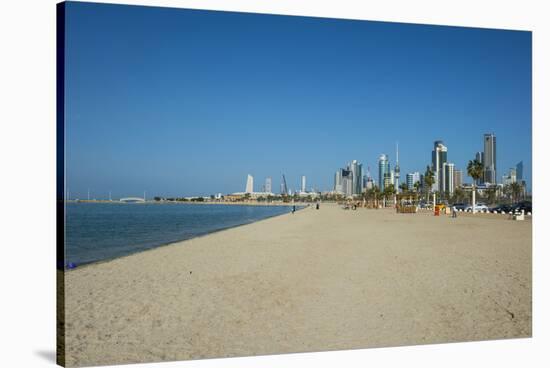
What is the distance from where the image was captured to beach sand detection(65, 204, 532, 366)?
5.55 meters

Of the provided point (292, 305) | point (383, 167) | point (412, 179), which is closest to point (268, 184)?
point (383, 167)

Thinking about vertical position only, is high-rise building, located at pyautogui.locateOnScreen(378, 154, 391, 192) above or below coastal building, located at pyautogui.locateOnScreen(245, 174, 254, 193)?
above

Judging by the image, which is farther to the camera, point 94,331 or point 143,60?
point 143,60

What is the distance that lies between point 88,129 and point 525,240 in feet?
23.9

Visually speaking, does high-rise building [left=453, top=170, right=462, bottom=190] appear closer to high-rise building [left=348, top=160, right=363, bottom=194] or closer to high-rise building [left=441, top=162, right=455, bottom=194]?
high-rise building [left=441, top=162, right=455, bottom=194]

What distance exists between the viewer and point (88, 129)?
5.39m

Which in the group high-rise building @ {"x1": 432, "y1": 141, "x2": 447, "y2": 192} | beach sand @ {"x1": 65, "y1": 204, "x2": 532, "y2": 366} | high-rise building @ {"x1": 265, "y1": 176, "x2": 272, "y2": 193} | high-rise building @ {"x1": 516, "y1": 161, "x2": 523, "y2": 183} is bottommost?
beach sand @ {"x1": 65, "y1": 204, "x2": 532, "y2": 366}

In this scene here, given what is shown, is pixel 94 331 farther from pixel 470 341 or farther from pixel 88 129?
pixel 470 341

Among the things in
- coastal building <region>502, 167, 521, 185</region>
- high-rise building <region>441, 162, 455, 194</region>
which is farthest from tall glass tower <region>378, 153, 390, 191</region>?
coastal building <region>502, 167, 521, 185</region>

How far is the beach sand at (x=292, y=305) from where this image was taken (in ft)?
18.2

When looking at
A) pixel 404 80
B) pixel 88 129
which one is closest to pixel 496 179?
pixel 404 80

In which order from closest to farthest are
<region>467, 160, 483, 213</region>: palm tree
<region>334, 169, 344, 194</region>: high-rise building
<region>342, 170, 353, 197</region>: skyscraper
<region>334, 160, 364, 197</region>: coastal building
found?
1. <region>467, 160, 483, 213</region>: palm tree
2. <region>334, 160, 364, 197</region>: coastal building
3. <region>334, 169, 344, 194</region>: high-rise building
4. <region>342, 170, 353, 197</region>: skyscraper

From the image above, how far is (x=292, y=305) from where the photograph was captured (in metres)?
6.34

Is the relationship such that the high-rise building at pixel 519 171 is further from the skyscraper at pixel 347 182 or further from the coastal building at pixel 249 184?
the coastal building at pixel 249 184
